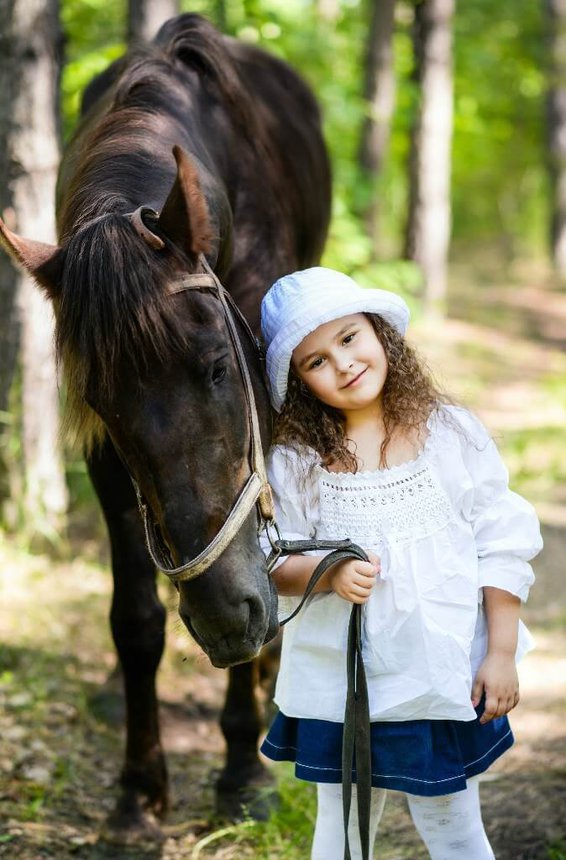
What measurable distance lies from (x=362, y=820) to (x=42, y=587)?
281cm

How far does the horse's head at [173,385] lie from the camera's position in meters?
1.94

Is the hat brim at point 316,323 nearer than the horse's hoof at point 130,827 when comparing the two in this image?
Yes

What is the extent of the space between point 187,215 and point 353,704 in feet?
3.41

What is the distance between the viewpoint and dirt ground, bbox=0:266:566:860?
9.37 ft

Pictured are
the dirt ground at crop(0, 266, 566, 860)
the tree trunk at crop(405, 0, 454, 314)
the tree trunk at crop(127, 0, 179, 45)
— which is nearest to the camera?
the dirt ground at crop(0, 266, 566, 860)

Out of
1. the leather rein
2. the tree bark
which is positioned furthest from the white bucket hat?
the tree bark

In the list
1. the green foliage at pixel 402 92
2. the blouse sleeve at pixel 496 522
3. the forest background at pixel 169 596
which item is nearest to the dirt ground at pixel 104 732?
the forest background at pixel 169 596

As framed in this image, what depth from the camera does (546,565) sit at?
5.23 m

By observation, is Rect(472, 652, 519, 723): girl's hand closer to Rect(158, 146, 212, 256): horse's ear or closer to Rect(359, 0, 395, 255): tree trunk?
Rect(158, 146, 212, 256): horse's ear

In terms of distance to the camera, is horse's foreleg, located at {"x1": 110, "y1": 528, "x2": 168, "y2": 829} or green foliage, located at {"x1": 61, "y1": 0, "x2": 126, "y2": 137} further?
green foliage, located at {"x1": 61, "y1": 0, "x2": 126, "y2": 137}

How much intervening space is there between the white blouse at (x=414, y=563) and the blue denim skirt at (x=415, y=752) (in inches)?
1.9

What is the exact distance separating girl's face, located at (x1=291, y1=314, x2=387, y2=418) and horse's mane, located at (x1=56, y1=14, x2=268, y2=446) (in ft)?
1.06

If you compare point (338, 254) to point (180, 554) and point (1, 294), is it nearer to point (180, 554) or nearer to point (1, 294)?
point (1, 294)

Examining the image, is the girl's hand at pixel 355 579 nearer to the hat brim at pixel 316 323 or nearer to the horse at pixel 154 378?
the horse at pixel 154 378
